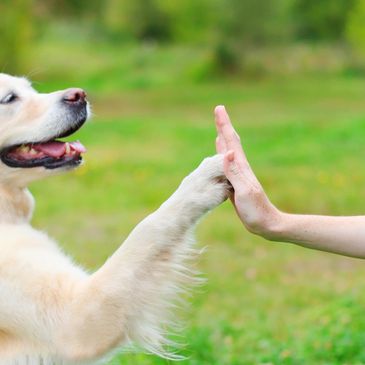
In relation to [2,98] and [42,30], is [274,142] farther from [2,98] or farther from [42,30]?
[42,30]

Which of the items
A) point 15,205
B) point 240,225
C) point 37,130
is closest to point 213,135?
point 240,225

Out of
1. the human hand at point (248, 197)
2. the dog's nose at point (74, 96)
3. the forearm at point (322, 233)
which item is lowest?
the forearm at point (322, 233)

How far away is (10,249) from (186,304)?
76cm

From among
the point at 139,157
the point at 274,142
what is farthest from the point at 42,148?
the point at 274,142

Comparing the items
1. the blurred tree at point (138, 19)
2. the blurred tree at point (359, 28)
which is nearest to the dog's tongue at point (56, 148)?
the blurred tree at point (359, 28)

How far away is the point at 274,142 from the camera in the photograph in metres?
15.9

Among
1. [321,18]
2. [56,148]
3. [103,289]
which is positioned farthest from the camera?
[321,18]

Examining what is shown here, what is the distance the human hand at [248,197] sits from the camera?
3531 mm

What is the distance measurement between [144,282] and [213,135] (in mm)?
13610

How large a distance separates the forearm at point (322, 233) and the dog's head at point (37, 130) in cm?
102

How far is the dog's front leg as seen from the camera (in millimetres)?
3484

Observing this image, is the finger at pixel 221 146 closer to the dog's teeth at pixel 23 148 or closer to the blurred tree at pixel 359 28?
the dog's teeth at pixel 23 148

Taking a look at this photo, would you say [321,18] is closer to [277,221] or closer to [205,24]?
[205,24]

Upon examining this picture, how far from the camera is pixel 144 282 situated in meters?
3.54
